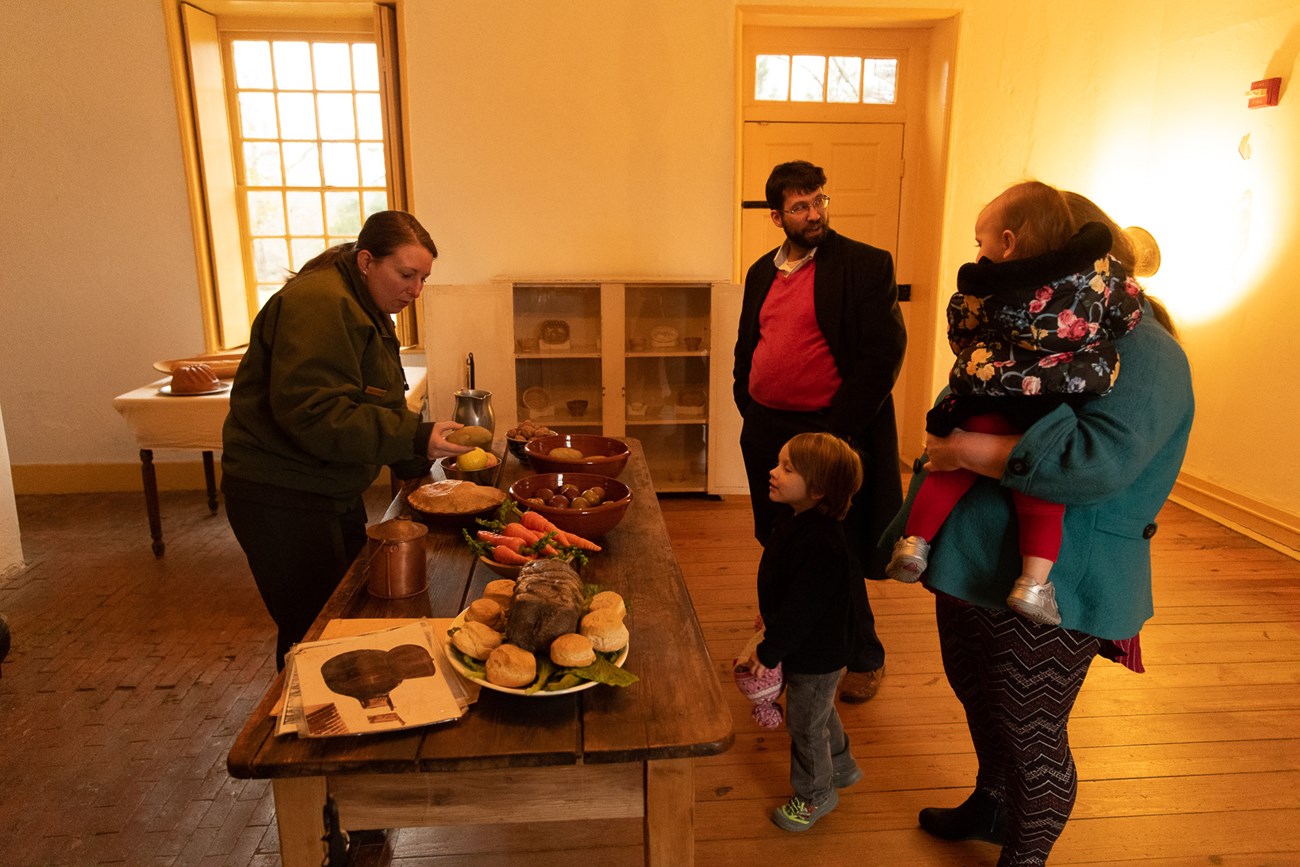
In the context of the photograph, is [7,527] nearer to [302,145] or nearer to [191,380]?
[191,380]

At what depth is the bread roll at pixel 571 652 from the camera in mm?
1360

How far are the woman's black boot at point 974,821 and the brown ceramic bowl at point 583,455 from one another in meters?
1.25

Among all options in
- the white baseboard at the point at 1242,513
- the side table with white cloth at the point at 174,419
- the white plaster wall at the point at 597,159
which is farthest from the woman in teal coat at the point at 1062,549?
the white plaster wall at the point at 597,159

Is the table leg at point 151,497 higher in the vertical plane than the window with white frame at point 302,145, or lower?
lower

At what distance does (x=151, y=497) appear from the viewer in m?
4.00

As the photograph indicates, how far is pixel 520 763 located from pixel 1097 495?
3.51ft

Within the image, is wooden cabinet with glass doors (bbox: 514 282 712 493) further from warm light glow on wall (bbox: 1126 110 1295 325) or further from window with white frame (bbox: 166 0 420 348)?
warm light glow on wall (bbox: 1126 110 1295 325)

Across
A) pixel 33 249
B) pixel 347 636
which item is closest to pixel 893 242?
pixel 347 636

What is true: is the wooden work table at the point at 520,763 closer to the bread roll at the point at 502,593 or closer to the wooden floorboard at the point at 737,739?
the bread roll at the point at 502,593

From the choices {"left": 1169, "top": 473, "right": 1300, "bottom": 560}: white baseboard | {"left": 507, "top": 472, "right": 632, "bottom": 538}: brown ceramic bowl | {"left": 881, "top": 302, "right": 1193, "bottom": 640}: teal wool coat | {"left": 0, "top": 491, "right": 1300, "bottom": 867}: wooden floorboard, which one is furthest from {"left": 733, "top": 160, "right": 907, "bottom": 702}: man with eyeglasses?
{"left": 1169, "top": 473, "right": 1300, "bottom": 560}: white baseboard

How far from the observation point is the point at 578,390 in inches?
193

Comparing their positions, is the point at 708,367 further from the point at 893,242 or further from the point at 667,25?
the point at 667,25

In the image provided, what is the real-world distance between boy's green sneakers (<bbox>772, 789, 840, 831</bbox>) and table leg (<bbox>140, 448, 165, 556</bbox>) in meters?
3.18

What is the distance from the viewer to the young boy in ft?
6.22
